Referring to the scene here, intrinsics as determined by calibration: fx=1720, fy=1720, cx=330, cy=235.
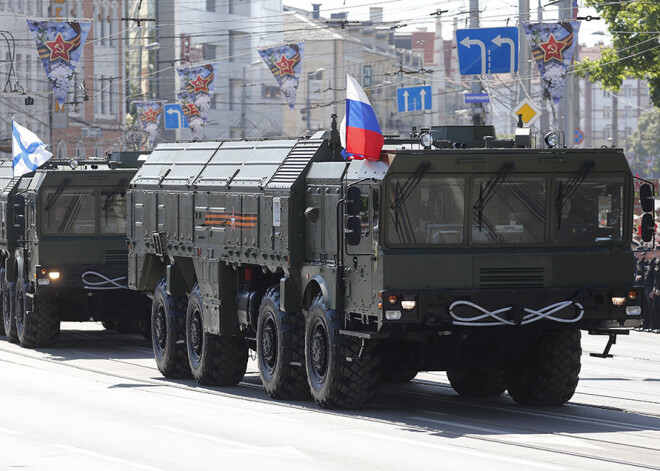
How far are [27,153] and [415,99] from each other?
27.1 meters

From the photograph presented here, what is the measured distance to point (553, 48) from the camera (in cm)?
3522

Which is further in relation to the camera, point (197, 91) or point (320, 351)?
point (197, 91)

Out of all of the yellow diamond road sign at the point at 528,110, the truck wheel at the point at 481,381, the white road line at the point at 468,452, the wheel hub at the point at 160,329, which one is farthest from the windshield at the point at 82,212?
the white road line at the point at 468,452

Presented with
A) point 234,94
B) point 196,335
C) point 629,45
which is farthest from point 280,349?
point 234,94

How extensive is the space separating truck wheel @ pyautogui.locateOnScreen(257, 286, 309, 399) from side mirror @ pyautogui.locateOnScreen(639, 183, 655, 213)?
3.97m

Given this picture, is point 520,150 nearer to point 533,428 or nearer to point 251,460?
point 533,428

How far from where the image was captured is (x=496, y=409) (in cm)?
1794

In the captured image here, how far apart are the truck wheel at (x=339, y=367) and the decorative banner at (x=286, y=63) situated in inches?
1123

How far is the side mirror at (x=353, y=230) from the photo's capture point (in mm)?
16516

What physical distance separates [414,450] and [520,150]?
4009 mm

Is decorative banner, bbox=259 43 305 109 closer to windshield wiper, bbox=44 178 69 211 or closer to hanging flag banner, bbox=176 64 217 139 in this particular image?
hanging flag banner, bbox=176 64 217 139

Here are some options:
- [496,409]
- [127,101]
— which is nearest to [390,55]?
[127,101]

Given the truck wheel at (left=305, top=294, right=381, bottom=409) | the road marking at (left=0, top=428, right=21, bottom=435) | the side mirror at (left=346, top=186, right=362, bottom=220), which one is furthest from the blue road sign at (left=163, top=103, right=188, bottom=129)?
the road marking at (left=0, top=428, right=21, bottom=435)

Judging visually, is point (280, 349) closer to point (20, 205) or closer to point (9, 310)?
point (20, 205)
